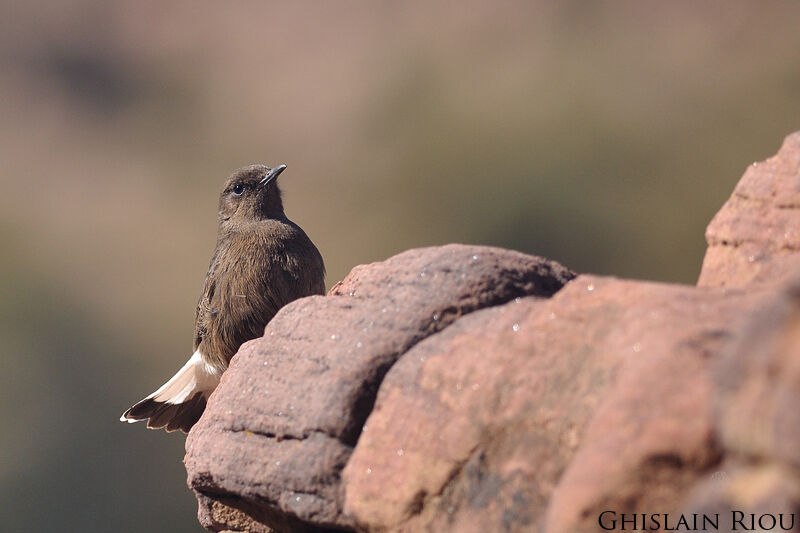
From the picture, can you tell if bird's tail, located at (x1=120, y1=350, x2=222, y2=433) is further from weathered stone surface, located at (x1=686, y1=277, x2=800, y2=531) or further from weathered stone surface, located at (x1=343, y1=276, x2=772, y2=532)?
weathered stone surface, located at (x1=686, y1=277, x2=800, y2=531)

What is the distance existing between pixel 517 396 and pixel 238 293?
318 centimetres

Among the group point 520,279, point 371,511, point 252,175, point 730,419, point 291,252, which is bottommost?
point 371,511

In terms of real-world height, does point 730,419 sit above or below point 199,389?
below

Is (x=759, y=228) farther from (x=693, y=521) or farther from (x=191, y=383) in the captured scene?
(x=191, y=383)

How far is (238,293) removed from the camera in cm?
554

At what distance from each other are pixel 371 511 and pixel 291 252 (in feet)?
9.84

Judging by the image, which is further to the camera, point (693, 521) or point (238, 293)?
point (238, 293)

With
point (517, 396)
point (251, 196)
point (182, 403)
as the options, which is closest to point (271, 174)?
point (251, 196)

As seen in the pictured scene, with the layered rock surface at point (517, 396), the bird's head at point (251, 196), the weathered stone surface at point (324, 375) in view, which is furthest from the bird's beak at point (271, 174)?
the weathered stone surface at point (324, 375)

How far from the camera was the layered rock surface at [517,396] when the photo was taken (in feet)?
6.45

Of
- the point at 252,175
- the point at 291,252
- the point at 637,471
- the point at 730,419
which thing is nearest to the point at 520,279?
the point at 637,471

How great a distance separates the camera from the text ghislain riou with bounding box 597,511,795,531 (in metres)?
1.81

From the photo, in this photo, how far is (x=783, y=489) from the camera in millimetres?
1779

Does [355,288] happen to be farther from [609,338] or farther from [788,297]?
[788,297]
